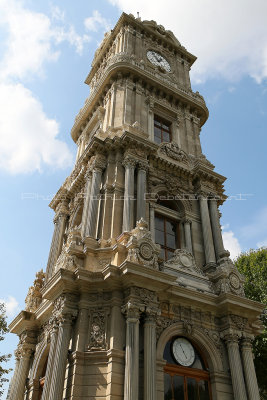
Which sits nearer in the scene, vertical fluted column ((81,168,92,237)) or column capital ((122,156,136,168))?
vertical fluted column ((81,168,92,237))

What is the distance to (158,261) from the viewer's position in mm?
15617

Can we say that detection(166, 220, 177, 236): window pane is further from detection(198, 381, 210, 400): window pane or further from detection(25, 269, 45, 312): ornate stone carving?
detection(25, 269, 45, 312): ornate stone carving

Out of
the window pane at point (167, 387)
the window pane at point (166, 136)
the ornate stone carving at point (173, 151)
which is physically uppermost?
the window pane at point (166, 136)

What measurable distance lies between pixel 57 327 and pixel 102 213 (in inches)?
211

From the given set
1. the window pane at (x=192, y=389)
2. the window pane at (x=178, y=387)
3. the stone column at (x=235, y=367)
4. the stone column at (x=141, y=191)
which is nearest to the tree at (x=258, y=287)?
the stone column at (x=235, y=367)

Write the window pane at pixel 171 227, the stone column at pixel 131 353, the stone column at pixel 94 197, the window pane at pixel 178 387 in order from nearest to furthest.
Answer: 1. the stone column at pixel 131 353
2. the window pane at pixel 178 387
3. the stone column at pixel 94 197
4. the window pane at pixel 171 227

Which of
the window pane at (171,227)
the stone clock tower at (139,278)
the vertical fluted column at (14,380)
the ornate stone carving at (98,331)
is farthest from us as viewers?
the window pane at (171,227)

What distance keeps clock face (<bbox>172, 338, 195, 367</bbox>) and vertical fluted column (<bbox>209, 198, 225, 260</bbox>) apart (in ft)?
16.0

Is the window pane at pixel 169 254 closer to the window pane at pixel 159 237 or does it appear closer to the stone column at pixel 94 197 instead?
the window pane at pixel 159 237

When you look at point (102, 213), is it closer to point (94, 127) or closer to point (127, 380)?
point (127, 380)

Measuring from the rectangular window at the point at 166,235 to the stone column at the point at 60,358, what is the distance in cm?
602

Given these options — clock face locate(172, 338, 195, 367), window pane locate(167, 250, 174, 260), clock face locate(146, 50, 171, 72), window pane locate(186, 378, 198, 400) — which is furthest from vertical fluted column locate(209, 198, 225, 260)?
clock face locate(146, 50, 171, 72)

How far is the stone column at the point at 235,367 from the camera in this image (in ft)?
45.9

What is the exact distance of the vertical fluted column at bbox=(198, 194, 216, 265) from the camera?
59.5ft
